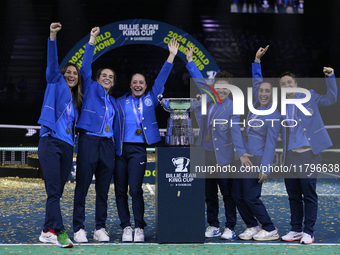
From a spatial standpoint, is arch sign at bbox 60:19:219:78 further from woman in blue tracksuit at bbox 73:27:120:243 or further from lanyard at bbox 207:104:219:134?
woman in blue tracksuit at bbox 73:27:120:243

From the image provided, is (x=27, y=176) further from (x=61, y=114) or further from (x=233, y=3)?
(x=233, y=3)

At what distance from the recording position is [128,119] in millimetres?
4062

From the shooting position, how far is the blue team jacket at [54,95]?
368cm

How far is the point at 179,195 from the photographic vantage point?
152 inches

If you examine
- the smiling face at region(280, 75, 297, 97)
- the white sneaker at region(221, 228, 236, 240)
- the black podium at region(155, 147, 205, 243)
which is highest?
the smiling face at region(280, 75, 297, 97)

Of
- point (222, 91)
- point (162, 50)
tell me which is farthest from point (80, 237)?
point (162, 50)

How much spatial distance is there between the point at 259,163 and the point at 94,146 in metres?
1.49

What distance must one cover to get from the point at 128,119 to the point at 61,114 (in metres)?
0.61

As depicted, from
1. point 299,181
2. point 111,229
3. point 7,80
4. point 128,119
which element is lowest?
point 111,229

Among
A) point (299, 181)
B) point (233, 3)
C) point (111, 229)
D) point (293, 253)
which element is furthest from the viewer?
point (233, 3)

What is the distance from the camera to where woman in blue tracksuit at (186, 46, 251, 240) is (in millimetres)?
4121

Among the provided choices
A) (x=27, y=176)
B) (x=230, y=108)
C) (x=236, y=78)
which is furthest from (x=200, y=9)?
(x=230, y=108)

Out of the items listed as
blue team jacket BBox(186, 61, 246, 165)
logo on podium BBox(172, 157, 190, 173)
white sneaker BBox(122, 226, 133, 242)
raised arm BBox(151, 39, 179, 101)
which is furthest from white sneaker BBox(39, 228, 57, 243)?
blue team jacket BBox(186, 61, 246, 165)

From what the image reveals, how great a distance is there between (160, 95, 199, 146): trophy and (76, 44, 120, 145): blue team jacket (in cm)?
48
